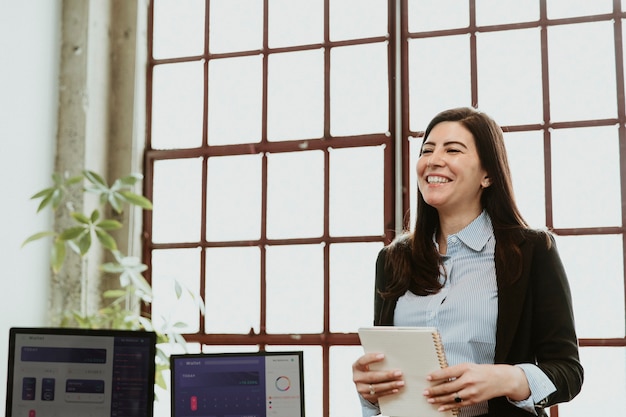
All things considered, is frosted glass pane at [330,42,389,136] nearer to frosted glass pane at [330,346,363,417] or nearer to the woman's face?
frosted glass pane at [330,346,363,417]

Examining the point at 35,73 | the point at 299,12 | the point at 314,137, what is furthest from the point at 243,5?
the point at 35,73

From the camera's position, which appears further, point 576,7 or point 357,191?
point 357,191

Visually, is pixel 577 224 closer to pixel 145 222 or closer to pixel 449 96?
pixel 449 96

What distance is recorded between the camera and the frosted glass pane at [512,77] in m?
3.02

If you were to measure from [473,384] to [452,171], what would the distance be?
553mm

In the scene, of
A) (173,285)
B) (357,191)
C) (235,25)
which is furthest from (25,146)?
(357,191)

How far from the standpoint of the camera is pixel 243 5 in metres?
3.49

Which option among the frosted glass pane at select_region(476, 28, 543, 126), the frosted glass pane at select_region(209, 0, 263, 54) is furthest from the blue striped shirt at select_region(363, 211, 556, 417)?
the frosted glass pane at select_region(209, 0, 263, 54)

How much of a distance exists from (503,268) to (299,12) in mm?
1920

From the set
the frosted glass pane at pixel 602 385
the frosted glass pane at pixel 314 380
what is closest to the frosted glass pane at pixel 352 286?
the frosted glass pane at pixel 314 380

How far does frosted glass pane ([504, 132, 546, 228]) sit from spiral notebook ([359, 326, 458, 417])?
56.4 inches

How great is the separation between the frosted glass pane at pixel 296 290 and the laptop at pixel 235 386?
3.56 ft

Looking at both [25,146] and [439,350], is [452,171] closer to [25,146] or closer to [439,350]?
[439,350]

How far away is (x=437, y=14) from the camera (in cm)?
319
